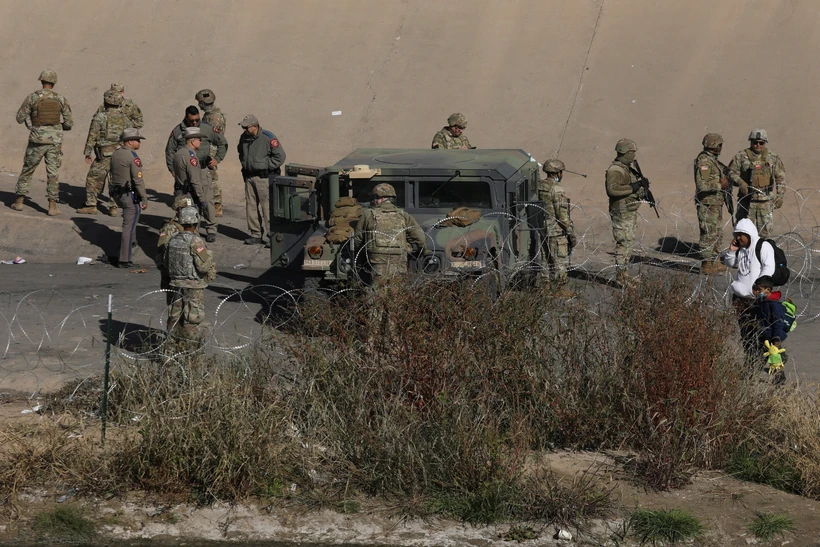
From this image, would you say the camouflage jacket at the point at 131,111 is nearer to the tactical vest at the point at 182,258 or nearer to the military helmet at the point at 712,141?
the tactical vest at the point at 182,258

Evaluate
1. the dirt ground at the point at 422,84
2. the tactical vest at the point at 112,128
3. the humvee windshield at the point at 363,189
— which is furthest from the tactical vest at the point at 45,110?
the humvee windshield at the point at 363,189

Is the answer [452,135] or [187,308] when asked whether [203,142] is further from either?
[187,308]

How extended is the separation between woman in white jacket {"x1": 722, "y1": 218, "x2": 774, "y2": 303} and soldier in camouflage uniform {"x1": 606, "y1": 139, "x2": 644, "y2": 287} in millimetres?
3309

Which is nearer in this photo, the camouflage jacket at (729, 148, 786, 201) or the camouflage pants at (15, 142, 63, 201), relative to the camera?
the camouflage jacket at (729, 148, 786, 201)

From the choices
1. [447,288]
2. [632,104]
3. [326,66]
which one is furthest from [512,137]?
[447,288]

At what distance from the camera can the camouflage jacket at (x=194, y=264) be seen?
385 inches

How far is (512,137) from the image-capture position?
19.3 meters

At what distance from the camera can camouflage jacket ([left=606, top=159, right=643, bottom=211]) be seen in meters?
13.1

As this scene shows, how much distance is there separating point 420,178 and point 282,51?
10699 mm

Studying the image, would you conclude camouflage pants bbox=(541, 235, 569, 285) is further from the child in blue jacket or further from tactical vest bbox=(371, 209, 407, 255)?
the child in blue jacket

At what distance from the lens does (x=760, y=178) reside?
1399 centimetres

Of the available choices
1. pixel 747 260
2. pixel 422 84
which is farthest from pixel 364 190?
pixel 422 84

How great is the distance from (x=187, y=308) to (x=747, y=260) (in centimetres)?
419

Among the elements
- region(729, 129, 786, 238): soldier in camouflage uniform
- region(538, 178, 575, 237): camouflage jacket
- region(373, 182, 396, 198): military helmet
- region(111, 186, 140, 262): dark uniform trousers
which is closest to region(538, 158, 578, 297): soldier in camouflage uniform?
region(538, 178, 575, 237): camouflage jacket
